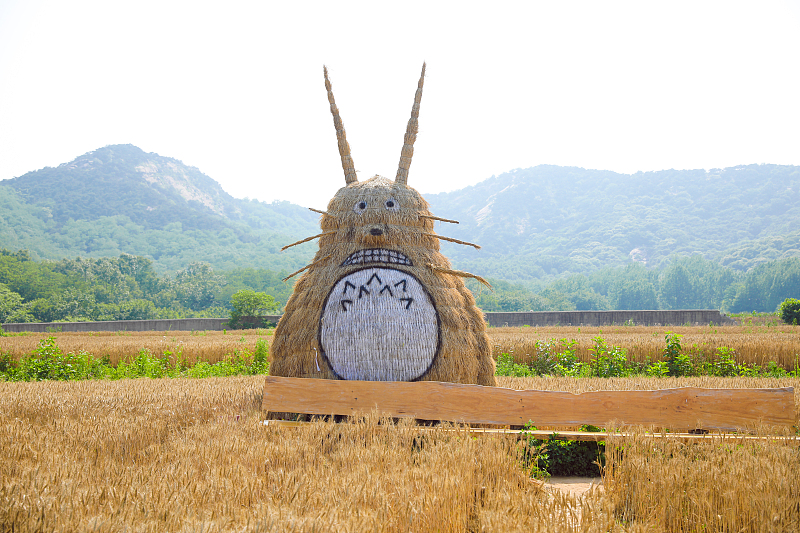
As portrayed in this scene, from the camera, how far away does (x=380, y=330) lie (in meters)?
5.48

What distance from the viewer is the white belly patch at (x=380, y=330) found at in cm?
544

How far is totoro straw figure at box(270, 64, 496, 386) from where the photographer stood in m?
5.47

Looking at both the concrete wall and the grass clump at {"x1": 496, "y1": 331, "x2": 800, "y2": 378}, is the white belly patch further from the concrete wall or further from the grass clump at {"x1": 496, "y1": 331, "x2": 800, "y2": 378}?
the concrete wall

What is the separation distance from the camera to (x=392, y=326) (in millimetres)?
5488

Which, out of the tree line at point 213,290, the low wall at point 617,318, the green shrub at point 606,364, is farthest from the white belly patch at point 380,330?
the tree line at point 213,290

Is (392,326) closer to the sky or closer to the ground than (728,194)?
closer to the ground

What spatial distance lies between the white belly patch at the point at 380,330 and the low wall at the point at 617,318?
87.9 feet

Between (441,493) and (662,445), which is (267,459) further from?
(662,445)

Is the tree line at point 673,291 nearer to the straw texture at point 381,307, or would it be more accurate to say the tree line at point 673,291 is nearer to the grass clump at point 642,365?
the grass clump at point 642,365

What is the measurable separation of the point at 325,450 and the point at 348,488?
3.88 feet

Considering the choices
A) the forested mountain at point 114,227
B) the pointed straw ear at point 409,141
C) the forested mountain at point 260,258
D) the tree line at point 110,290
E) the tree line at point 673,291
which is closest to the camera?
the pointed straw ear at point 409,141

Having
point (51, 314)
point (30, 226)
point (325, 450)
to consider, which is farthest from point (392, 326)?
point (30, 226)

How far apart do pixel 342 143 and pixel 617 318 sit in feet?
94.6

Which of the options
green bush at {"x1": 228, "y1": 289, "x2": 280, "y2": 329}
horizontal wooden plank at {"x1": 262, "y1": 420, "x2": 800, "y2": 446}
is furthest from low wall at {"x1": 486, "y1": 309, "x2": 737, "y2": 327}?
horizontal wooden plank at {"x1": 262, "y1": 420, "x2": 800, "y2": 446}
